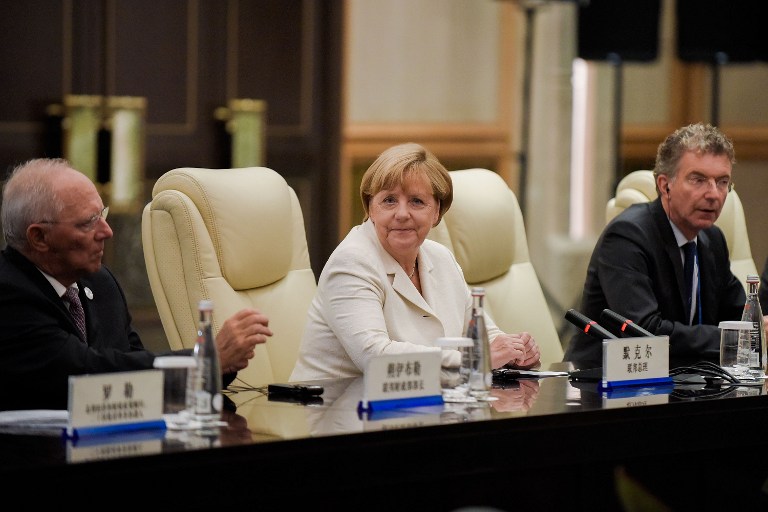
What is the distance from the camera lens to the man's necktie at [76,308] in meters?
2.16

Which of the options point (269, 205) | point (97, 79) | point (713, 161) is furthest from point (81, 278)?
point (97, 79)

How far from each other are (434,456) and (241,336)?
438mm

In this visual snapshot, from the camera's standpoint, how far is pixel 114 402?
1662 millimetres

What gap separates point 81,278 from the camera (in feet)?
7.30

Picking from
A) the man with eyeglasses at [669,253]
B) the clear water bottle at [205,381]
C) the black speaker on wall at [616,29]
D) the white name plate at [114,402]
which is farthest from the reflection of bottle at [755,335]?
the black speaker on wall at [616,29]

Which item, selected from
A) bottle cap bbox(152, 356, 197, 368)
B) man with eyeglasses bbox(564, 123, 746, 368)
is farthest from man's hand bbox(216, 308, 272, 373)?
man with eyeglasses bbox(564, 123, 746, 368)

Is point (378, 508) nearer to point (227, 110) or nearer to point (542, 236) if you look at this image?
point (227, 110)

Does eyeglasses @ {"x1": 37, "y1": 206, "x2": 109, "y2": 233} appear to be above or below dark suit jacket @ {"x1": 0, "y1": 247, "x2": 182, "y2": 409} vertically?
above

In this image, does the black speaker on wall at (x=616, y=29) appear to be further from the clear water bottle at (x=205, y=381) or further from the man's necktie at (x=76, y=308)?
the clear water bottle at (x=205, y=381)

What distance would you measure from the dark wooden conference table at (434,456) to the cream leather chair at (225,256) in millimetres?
544

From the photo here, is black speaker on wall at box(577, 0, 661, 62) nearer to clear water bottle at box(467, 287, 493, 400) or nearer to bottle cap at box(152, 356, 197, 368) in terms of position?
clear water bottle at box(467, 287, 493, 400)

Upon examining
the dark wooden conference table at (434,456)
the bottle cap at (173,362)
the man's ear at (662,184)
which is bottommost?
the dark wooden conference table at (434,456)

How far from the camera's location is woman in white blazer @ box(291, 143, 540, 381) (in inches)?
95.3

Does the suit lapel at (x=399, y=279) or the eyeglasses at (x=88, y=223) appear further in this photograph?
the suit lapel at (x=399, y=279)
